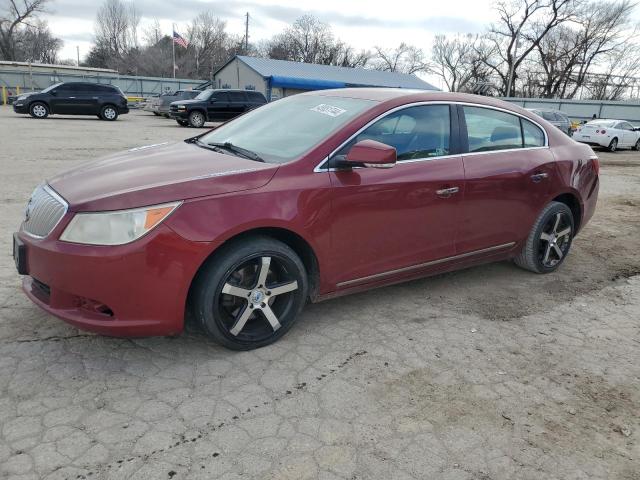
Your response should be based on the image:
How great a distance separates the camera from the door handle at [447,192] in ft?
12.3

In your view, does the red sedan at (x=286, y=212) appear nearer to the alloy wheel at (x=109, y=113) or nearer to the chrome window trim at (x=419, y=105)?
the chrome window trim at (x=419, y=105)

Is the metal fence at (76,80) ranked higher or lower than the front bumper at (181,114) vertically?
higher

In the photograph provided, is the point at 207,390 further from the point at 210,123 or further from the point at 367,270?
the point at 210,123

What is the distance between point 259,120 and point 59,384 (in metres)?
2.36

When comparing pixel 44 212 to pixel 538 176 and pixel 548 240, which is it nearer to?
pixel 538 176

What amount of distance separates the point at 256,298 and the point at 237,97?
65.2 feet

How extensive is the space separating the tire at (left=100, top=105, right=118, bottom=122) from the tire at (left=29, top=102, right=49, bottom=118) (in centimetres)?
218

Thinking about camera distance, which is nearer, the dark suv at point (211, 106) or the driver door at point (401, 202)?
the driver door at point (401, 202)

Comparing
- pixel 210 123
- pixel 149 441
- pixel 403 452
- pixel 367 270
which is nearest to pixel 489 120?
pixel 367 270

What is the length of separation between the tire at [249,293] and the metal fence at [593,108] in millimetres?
32339

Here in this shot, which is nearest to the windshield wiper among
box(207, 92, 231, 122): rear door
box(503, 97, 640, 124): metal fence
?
box(207, 92, 231, 122): rear door

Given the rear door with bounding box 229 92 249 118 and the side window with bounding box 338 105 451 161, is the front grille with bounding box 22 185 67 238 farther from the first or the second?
the rear door with bounding box 229 92 249 118

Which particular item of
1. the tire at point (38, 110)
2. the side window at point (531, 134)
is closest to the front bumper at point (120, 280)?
the side window at point (531, 134)

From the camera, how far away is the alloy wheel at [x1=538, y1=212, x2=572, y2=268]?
475cm
